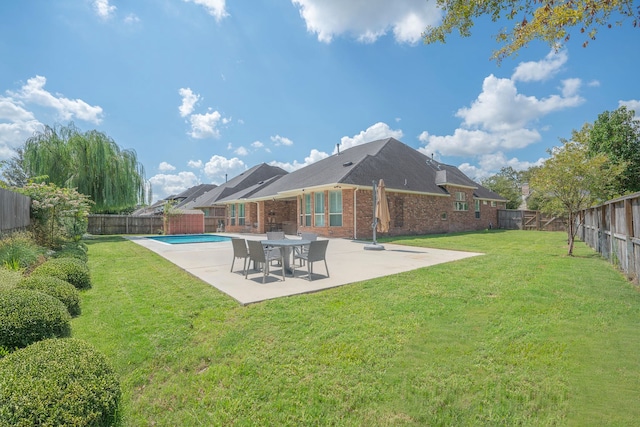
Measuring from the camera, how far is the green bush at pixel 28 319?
294 centimetres

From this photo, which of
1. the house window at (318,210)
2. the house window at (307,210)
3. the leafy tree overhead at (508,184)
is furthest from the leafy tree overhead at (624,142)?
the house window at (307,210)

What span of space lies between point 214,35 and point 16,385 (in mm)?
12784

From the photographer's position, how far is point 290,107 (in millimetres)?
18031

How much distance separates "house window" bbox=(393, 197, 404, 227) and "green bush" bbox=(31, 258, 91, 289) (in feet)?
51.5

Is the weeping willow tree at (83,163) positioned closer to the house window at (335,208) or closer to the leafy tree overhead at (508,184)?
the house window at (335,208)

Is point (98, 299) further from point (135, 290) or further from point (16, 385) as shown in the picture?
point (16, 385)

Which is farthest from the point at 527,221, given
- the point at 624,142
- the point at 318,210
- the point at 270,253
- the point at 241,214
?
the point at 270,253

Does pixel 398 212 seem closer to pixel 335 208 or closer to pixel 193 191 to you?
pixel 335 208

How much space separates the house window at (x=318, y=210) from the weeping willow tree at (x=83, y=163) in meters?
12.9

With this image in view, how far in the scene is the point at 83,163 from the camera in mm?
18938

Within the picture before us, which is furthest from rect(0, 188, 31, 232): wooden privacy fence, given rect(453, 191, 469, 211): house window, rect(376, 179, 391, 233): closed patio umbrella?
rect(453, 191, 469, 211): house window

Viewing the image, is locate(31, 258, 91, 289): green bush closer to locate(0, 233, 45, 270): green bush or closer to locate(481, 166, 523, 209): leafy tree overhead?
locate(0, 233, 45, 270): green bush

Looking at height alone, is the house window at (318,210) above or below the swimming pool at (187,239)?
above

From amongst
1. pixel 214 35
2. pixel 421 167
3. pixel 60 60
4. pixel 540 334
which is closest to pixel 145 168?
pixel 60 60
